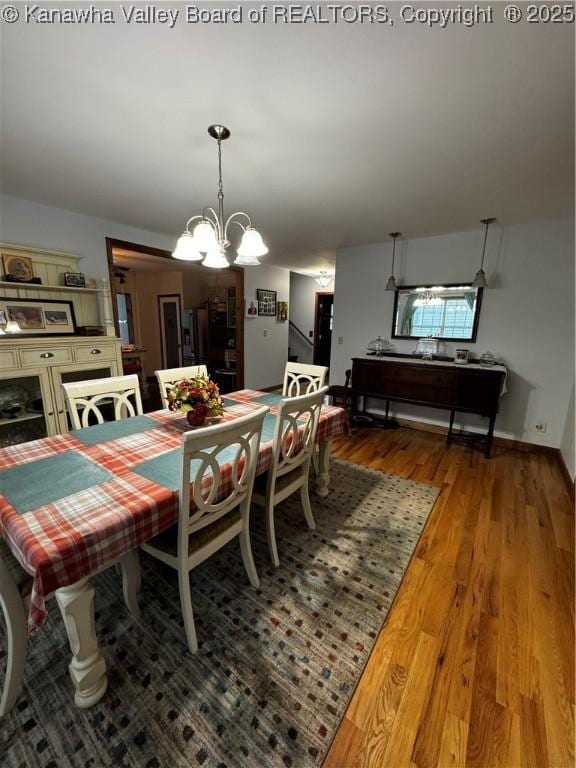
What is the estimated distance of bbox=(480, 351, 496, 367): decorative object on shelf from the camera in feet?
11.2

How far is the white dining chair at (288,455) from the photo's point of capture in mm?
1611

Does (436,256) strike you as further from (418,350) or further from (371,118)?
(371,118)

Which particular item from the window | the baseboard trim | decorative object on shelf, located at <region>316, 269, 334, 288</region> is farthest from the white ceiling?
decorative object on shelf, located at <region>316, 269, 334, 288</region>

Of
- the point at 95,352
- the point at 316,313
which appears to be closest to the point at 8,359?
the point at 95,352

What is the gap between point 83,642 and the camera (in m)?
1.05

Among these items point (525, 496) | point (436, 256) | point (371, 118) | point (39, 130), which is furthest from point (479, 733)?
point (436, 256)

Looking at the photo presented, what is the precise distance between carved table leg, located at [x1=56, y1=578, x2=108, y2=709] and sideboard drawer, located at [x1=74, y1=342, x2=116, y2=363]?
2.47 m

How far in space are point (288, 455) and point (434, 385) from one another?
2.46 metres

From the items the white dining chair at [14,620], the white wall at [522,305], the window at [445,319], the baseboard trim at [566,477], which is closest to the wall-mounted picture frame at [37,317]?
the white dining chair at [14,620]

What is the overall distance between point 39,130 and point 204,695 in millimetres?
2884

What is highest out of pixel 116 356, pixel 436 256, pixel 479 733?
pixel 436 256

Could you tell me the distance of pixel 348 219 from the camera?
3080 mm

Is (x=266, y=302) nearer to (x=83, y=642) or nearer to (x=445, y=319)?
(x=445, y=319)

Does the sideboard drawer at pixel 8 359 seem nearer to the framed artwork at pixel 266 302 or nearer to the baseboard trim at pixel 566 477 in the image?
the framed artwork at pixel 266 302
